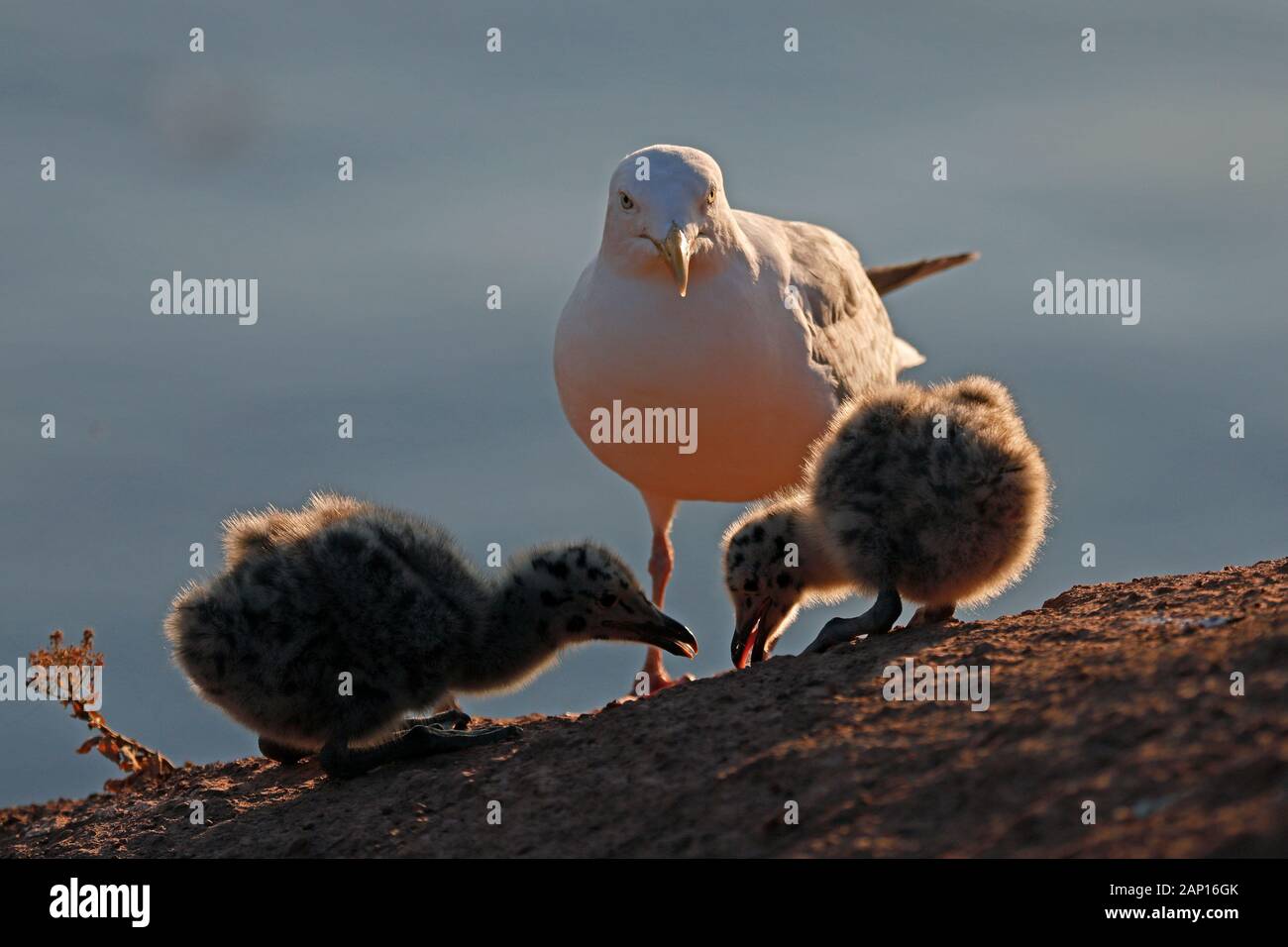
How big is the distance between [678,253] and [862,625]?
286 centimetres

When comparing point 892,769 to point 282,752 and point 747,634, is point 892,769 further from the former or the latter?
point 282,752

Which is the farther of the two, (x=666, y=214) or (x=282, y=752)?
(x=666, y=214)

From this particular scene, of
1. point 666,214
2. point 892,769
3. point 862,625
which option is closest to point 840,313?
point 666,214

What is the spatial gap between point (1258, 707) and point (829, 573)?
336cm

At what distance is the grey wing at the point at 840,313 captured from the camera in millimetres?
10273

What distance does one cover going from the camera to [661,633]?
746 centimetres

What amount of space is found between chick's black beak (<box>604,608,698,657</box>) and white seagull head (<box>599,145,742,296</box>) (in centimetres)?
242

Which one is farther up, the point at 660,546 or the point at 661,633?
the point at 660,546

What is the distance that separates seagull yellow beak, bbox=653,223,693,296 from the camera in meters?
9.17

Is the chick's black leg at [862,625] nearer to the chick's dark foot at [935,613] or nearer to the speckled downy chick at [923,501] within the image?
the speckled downy chick at [923,501]

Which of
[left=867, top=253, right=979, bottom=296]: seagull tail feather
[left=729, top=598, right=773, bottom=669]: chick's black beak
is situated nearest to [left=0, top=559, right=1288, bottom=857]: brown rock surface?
[left=729, top=598, right=773, bottom=669]: chick's black beak

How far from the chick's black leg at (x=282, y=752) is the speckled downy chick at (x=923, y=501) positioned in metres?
2.52

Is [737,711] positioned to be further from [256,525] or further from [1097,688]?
[256,525]

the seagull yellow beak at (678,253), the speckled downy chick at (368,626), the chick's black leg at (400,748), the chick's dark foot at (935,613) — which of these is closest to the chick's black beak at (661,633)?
the speckled downy chick at (368,626)
